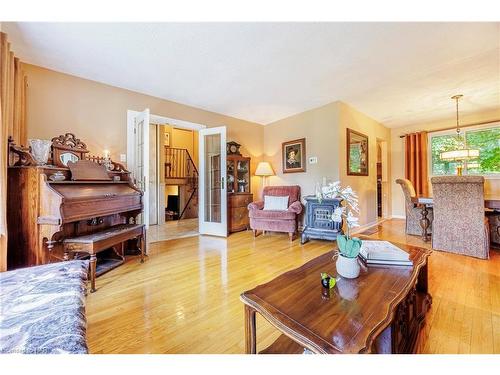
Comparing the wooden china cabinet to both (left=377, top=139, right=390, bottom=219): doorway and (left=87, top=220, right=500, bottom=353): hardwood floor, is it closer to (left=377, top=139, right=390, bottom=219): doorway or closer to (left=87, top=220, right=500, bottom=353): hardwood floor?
(left=87, top=220, right=500, bottom=353): hardwood floor

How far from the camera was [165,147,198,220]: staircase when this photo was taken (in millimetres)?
6539

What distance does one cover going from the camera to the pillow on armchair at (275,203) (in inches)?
158

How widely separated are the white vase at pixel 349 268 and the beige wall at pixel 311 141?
2.83 m

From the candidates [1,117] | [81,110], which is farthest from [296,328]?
[81,110]

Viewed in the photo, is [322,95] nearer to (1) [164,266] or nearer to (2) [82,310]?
(1) [164,266]

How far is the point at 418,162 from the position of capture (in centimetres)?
519

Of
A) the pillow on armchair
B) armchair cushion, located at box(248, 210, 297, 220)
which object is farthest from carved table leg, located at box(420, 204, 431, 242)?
the pillow on armchair

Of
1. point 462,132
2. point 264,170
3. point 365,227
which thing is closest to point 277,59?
point 264,170

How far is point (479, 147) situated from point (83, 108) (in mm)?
7298

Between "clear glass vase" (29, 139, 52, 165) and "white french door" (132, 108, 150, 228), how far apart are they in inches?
38.3

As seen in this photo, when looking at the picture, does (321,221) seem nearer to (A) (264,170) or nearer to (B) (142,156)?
(A) (264,170)

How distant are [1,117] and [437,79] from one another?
4797 mm

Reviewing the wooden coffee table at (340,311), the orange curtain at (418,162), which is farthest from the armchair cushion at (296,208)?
the orange curtain at (418,162)

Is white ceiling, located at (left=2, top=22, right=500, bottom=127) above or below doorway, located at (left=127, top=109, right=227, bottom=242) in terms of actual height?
above
